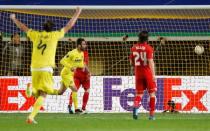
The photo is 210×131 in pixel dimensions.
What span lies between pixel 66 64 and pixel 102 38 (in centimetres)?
350

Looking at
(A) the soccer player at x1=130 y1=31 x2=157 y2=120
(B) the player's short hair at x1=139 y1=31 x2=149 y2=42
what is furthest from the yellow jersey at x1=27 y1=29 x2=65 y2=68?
(A) the soccer player at x1=130 y1=31 x2=157 y2=120

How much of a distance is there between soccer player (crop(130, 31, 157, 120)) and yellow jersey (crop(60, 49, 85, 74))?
2801 millimetres

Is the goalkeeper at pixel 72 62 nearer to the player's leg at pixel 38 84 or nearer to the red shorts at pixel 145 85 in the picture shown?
the red shorts at pixel 145 85

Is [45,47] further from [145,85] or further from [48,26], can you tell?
[145,85]

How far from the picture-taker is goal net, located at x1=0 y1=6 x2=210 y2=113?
2062 centimetres

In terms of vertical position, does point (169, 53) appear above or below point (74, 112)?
above

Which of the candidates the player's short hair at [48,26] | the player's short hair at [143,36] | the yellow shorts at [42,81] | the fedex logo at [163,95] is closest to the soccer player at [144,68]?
the player's short hair at [143,36]

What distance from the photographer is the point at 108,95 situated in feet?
67.9

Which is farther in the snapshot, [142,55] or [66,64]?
[66,64]

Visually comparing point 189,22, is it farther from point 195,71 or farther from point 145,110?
point 145,110

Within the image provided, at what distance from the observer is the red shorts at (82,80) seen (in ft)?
64.8

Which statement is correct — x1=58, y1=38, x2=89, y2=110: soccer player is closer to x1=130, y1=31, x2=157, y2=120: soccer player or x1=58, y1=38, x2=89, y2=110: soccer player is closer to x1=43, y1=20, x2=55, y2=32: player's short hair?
x1=130, y1=31, x2=157, y2=120: soccer player

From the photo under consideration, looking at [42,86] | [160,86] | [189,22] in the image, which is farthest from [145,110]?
[42,86]

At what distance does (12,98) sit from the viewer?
20.5 metres
